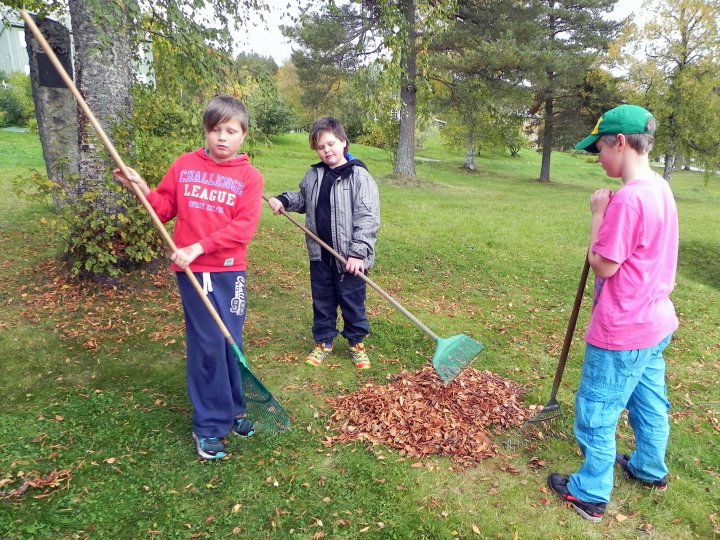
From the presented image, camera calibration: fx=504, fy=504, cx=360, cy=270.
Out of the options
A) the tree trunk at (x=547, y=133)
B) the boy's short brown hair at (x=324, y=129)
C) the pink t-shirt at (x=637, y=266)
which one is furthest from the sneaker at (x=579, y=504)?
the tree trunk at (x=547, y=133)

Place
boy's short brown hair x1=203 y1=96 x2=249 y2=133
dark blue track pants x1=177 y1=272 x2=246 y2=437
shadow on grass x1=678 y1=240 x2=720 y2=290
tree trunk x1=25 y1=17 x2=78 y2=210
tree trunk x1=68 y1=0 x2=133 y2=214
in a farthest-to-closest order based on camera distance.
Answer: shadow on grass x1=678 y1=240 x2=720 y2=290 → tree trunk x1=25 y1=17 x2=78 y2=210 → tree trunk x1=68 y1=0 x2=133 y2=214 → dark blue track pants x1=177 y1=272 x2=246 y2=437 → boy's short brown hair x1=203 y1=96 x2=249 y2=133

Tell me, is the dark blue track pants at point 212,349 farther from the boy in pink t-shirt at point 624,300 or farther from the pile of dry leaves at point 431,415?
the boy in pink t-shirt at point 624,300

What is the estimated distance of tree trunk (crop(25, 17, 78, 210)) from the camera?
20.7ft

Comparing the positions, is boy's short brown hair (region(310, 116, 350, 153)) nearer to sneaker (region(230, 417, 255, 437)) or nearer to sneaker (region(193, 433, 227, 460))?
sneaker (region(230, 417, 255, 437))

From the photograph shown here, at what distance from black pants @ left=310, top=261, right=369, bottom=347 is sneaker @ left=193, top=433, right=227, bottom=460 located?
160cm

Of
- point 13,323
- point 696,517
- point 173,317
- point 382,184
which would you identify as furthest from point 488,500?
point 382,184

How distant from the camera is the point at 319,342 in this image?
186 inches

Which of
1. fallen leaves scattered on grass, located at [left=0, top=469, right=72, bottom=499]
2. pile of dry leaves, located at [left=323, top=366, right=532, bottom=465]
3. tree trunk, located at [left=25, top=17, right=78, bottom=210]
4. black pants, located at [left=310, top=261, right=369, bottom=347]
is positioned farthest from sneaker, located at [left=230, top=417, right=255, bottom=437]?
tree trunk, located at [left=25, top=17, right=78, bottom=210]

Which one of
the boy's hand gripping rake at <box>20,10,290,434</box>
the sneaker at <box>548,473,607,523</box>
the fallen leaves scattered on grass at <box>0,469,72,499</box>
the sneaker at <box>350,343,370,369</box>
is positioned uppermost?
the boy's hand gripping rake at <box>20,10,290,434</box>

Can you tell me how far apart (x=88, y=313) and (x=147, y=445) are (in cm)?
228

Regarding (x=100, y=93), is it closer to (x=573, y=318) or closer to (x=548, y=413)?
(x=573, y=318)

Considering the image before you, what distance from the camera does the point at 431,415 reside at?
3.71 meters

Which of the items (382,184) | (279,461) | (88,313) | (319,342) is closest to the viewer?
(279,461)

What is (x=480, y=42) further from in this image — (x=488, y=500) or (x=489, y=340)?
(x=488, y=500)
